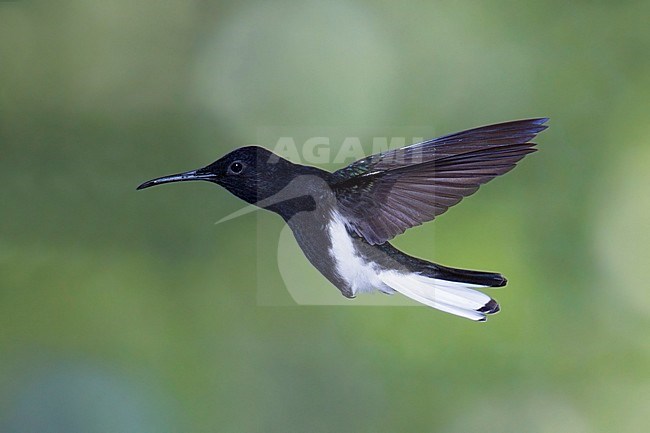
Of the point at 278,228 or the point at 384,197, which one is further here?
the point at 278,228

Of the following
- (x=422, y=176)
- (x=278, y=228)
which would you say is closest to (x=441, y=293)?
(x=422, y=176)

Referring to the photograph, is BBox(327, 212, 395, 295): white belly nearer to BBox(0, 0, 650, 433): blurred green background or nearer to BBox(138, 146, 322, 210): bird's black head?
Answer: BBox(138, 146, 322, 210): bird's black head

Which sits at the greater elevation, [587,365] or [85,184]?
[85,184]

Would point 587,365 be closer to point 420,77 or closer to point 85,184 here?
point 420,77

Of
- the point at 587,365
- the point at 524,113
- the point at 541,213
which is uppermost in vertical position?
the point at 524,113

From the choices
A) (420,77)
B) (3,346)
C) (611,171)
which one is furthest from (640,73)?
(3,346)

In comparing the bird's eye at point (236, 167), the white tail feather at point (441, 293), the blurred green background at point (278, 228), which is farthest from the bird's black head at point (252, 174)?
the blurred green background at point (278, 228)

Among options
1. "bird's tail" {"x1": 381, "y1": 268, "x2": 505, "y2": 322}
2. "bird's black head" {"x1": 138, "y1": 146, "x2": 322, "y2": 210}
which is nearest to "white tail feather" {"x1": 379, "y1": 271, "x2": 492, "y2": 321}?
"bird's tail" {"x1": 381, "y1": 268, "x2": 505, "y2": 322}

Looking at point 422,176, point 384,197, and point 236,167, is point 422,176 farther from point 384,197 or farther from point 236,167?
point 236,167
